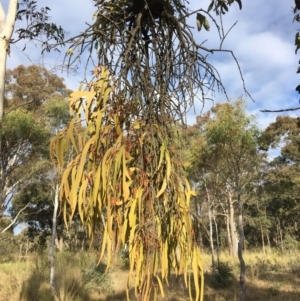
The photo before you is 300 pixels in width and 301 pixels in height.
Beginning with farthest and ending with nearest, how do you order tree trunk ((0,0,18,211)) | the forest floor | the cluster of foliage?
the forest floor, tree trunk ((0,0,18,211)), the cluster of foliage

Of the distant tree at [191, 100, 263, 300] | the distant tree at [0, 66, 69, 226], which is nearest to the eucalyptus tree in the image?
the distant tree at [191, 100, 263, 300]

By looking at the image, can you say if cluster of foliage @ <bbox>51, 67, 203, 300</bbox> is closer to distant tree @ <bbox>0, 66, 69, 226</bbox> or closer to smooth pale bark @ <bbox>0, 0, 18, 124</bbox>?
smooth pale bark @ <bbox>0, 0, 18, 124</bbox>

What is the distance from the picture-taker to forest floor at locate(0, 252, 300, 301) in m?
8.20

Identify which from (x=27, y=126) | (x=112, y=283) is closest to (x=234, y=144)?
(x=112, y=283)

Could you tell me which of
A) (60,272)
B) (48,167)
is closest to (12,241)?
(48,167)

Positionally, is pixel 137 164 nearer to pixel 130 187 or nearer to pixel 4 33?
pixel 130 187

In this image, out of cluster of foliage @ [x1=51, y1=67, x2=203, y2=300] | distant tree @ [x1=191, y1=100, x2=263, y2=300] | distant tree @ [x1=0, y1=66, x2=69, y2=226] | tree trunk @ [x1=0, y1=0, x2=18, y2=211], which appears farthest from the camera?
distant tree @ [x1=0, y1=66, x2=69, y2=226]

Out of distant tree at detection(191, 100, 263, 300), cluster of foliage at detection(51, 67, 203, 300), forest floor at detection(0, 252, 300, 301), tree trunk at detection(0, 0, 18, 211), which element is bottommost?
forest floor at detection(0, 252, 300, 301)

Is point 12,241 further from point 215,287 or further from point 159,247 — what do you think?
point 159,247

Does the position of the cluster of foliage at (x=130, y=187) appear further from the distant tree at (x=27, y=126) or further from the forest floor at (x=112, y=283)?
the distant tree at (x=27, y=126)

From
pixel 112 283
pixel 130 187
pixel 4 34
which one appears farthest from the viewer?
pixel 112 283

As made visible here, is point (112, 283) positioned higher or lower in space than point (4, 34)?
lower

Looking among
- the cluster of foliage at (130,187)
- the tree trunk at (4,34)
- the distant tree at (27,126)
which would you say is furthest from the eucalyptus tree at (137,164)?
the distant tree at (27,126)

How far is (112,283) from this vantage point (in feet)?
36.3
